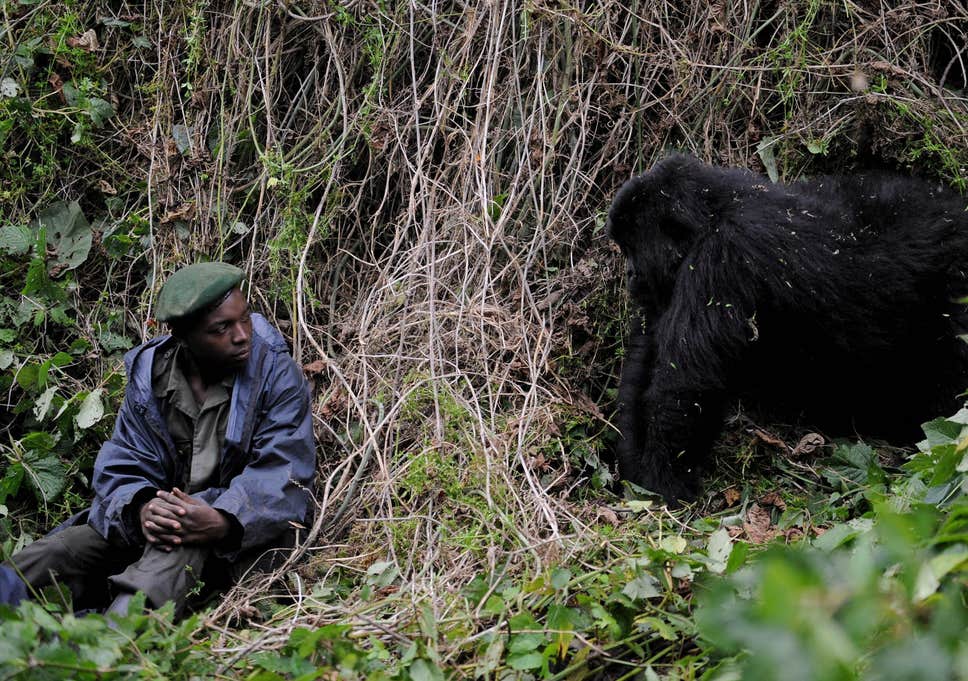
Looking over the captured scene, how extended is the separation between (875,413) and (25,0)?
16.3 feet

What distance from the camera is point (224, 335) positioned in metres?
3.75

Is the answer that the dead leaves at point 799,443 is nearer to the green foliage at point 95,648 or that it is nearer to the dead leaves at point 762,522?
the dead leaves at point 762,522

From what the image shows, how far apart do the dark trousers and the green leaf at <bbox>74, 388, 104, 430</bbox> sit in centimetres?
70

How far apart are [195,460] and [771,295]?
2452 millimetres

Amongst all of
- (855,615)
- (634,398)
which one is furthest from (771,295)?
(855,615)

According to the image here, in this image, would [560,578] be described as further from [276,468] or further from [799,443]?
[799,443]

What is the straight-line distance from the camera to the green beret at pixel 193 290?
3.66 m

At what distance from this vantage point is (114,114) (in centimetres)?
525

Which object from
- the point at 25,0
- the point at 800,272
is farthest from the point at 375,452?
the point at 25,0

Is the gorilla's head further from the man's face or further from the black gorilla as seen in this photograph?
the man's face

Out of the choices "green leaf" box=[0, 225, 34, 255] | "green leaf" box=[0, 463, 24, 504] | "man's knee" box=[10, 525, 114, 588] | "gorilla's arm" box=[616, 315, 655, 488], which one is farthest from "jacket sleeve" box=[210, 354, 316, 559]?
"green leaf" box=[0, 225, 34, 255]

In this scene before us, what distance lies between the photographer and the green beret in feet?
12.0

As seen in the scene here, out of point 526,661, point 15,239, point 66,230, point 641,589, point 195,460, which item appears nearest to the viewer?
point 526,661

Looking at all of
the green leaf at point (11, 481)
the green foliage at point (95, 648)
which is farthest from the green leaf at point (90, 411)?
the green foliage at point (95, 648)
